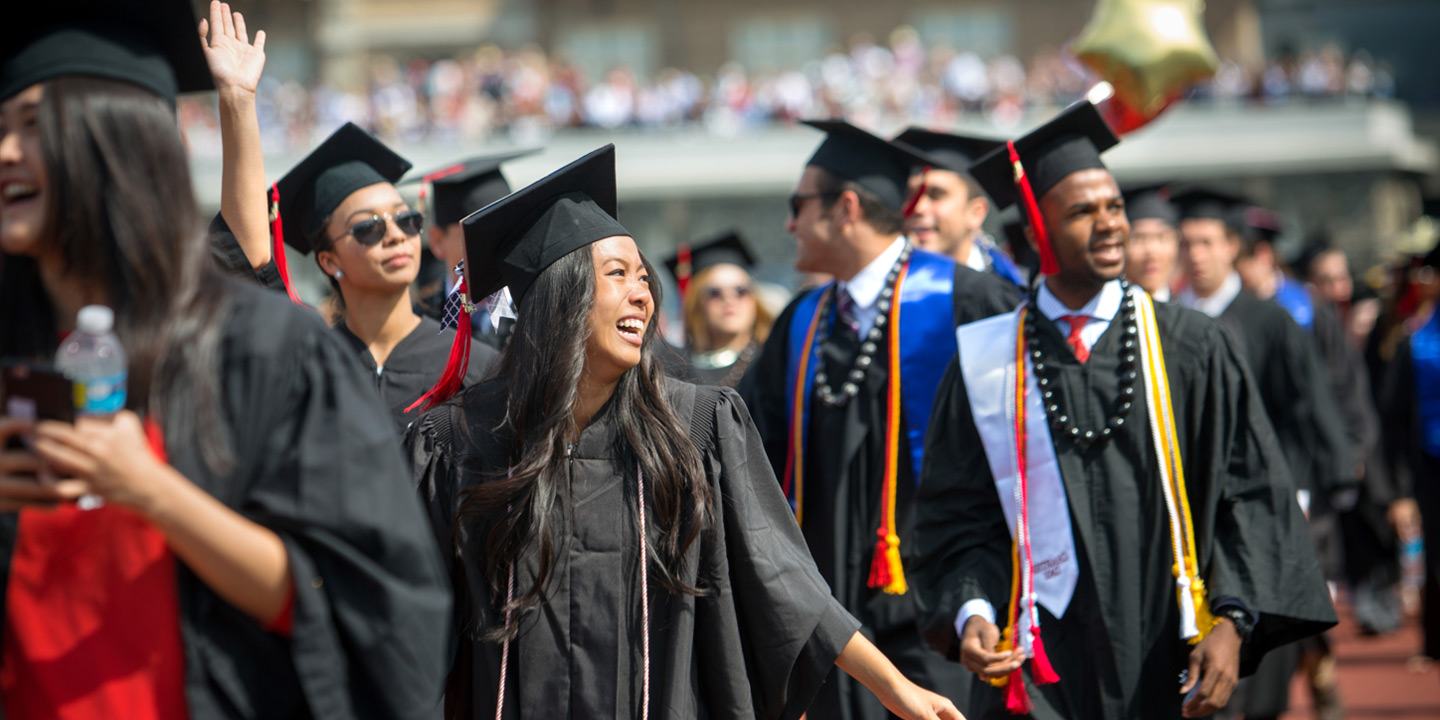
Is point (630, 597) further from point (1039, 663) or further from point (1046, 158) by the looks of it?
point (1046, 158)

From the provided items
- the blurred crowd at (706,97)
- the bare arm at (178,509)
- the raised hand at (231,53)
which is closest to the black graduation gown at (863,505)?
the raised hand at (231,53)

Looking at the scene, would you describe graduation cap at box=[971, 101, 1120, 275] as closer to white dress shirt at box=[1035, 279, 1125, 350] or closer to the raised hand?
white dress shirt at box=[1035, 279, 1125, 350]

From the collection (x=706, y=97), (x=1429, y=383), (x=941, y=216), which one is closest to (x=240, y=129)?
(x=941, y=216)

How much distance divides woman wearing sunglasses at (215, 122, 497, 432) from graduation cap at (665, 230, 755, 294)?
3180 millimetres

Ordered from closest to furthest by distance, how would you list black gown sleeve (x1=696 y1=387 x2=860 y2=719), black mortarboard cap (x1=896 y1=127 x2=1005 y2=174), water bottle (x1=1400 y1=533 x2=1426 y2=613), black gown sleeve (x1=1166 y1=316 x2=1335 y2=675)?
black gown sleeve (x1=696 y1=387 x2=860 y2=719) → black gown sleeve (x1=1166 y1=316 x2=1335 y2=675) → black mortarboard cap (x1=896 y1=127 x2=1005 y2=174) → water bottle (x1=1400 y1=533 x2=1426 y2=613)

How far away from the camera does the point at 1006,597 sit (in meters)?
4.50

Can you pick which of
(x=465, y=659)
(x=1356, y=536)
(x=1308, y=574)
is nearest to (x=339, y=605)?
(x=465, y=659)

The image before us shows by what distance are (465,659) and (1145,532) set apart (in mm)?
1820

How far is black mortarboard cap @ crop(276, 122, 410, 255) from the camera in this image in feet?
17.1

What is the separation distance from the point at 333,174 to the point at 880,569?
2.04 metres

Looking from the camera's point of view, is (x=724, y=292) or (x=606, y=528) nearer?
(x=606, y=528)

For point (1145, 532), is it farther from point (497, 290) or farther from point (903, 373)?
point (497, 290)

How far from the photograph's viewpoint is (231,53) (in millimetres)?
3824

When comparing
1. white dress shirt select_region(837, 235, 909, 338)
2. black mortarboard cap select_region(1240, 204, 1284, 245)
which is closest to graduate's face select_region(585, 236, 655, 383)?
white dress shirt select_region(837, 235, 909, 338)
